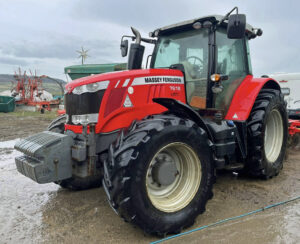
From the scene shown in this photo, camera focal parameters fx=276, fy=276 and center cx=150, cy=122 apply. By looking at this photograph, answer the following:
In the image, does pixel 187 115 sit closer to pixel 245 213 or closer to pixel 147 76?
pixel 147 76

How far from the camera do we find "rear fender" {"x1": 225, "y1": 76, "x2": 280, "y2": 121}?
12.8 ft

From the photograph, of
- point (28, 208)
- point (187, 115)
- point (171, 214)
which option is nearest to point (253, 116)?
point (187, 115)

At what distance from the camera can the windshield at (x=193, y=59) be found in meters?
3.78

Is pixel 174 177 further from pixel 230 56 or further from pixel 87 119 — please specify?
pixel 230 56

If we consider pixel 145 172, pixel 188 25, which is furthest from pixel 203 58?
pixel 145 172

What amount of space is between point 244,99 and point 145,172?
2239mm

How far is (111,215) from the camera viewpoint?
3.16 meters

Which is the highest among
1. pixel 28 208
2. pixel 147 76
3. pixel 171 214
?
pixel 147 76

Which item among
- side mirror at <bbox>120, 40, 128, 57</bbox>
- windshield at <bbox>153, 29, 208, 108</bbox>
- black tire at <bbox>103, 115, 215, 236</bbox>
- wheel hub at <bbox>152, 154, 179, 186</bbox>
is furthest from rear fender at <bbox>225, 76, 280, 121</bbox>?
side mirror at <bbox>120, 40, 128, 57</bbox>

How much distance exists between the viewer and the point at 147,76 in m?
3.24

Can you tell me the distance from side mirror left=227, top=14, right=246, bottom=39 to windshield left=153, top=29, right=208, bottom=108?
61 cm

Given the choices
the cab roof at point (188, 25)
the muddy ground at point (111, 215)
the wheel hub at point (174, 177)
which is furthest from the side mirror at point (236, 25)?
the muddy ground at point (111, 215)

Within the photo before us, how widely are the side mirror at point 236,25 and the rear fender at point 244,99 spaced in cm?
114

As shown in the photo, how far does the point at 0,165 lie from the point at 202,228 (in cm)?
430
